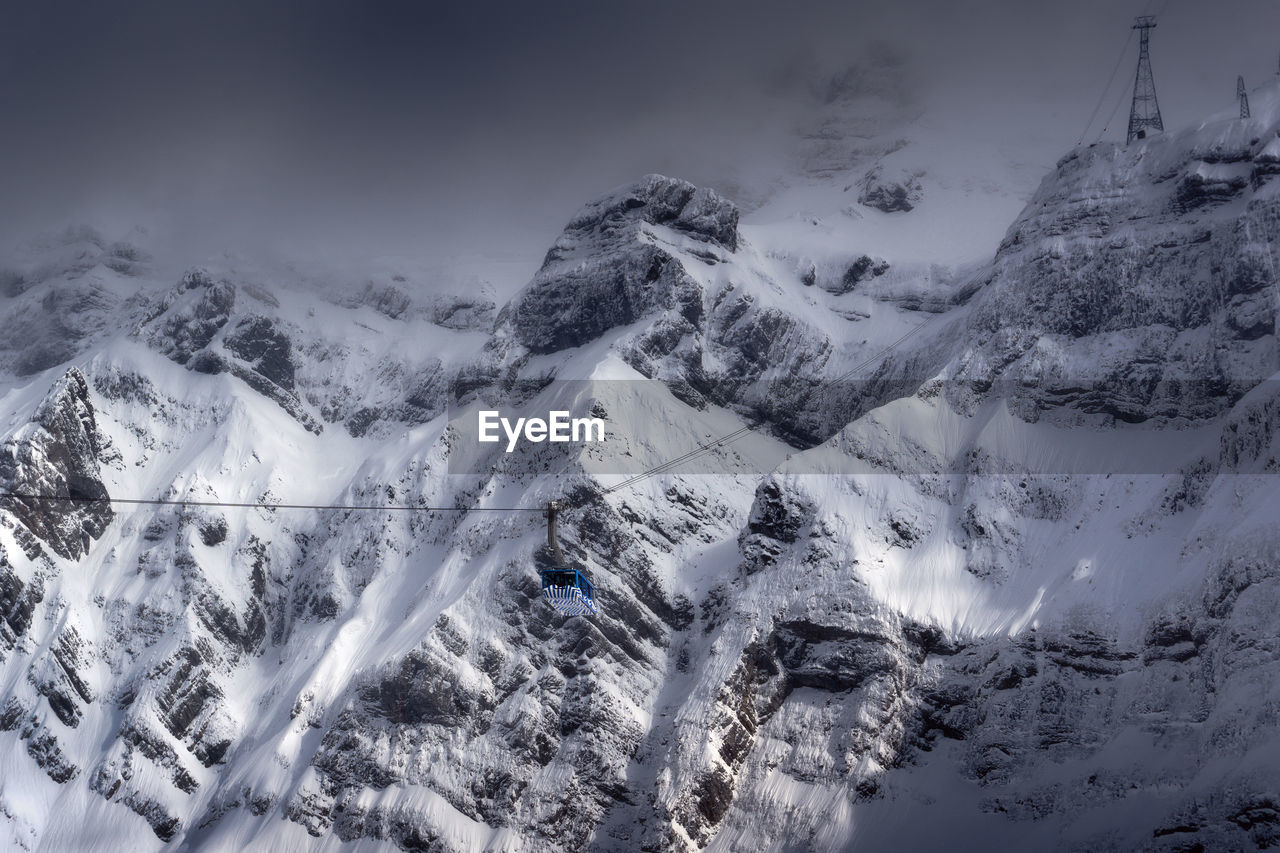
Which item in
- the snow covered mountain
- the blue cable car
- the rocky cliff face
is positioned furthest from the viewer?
the rocky cliff face

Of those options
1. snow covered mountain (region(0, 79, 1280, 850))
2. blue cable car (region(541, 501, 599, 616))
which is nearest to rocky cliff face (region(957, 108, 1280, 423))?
snow covered mountain (region(0, 79, 1280, 850))

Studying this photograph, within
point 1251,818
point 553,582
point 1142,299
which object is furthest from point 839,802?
point 1142,299

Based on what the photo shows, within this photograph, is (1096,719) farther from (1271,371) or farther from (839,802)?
(1271,371)

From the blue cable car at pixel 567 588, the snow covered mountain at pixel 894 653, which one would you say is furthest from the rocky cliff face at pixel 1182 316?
the blue cable car at pixel 567 588

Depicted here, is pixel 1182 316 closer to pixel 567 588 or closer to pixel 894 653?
pixel 894 653

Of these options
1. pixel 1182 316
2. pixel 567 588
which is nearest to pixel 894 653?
pixel 1182 316

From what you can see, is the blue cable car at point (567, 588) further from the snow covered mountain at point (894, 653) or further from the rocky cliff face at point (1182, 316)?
the rocky cliff face at point (1182, 316)

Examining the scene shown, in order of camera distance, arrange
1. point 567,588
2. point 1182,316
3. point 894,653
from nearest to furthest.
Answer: point 567,588 < point 894,653 < point 1182,316

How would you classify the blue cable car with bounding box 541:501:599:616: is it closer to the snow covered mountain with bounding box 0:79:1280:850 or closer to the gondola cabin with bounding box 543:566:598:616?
the gondola cabin with bounding box 543:566:598:616

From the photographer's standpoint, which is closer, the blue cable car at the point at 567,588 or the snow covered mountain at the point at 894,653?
the blue cable car at the point at 567,588

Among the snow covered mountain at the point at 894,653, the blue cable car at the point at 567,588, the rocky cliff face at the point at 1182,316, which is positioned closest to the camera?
the blue cable car at the point at 567,588

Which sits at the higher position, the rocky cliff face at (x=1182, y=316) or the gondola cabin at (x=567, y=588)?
the rocky cliff face at (x=1182, y=316)
